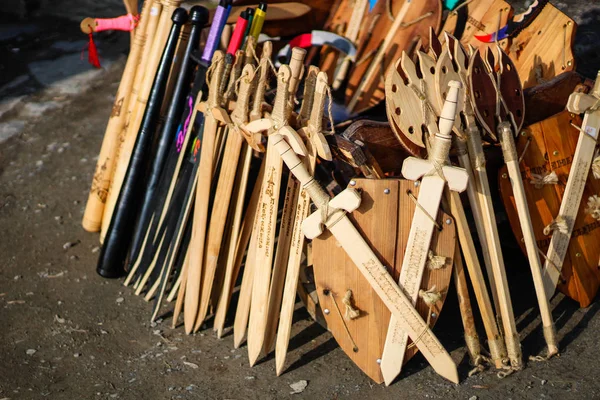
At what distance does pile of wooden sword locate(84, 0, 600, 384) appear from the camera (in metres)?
3.14

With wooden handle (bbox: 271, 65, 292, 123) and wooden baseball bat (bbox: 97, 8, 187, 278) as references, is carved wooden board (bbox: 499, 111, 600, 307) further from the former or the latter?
wooden baseball bat (bbox: 97, 8, 187, 278)

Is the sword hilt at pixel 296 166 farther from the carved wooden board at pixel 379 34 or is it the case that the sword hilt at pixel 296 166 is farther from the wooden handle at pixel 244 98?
the carved wooden board at pixel 379 34

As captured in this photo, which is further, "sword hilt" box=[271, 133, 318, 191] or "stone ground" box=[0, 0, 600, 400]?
"stone ground" box=[0, 0, 600, 400]

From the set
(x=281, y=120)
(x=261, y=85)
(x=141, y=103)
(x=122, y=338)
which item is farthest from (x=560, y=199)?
(x=141, y=103)

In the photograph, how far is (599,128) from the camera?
11.8ft

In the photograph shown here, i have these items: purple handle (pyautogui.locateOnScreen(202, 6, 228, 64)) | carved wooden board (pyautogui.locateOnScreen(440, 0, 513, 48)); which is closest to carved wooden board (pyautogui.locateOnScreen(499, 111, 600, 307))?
carved wooden board (pyautogui.locateOnScreen(440, 0, 513, 48))

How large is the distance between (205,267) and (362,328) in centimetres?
94

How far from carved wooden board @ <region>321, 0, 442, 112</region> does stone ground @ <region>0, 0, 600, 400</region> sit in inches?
44.6

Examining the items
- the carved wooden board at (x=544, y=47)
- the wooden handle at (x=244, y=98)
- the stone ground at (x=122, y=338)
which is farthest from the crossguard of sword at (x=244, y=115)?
the carved wooden board at (x=544, y=47)

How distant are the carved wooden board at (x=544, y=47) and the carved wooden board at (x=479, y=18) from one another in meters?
0.18

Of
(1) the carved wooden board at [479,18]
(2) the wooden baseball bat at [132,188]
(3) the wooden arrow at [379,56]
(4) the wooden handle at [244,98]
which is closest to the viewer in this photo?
(4) the wooden handle at [244,98]

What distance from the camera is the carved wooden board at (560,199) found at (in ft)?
11.5

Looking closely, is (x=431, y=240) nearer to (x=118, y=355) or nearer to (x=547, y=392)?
(x=547, y=392)

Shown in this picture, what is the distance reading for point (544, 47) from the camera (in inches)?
163
